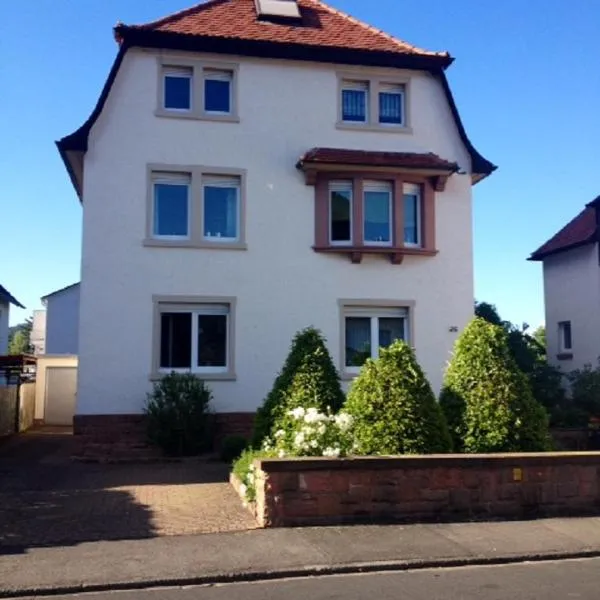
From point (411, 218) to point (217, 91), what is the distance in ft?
18.1

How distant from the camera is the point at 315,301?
17.8 meters

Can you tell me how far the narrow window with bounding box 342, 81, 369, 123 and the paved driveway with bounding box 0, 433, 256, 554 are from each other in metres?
8.96

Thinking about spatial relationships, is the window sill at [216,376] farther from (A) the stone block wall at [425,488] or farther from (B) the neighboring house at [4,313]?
(B) the neighboring house at [4,313]

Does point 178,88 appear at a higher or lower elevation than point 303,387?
higher

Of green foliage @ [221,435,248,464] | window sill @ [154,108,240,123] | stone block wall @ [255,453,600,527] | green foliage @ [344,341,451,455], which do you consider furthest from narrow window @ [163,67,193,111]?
stone block wall @ [255,453,600,527]

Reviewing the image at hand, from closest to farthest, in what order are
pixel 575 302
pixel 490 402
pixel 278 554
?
1. pixel 278 554
2. pixel 490 402
3. pixel 575 302

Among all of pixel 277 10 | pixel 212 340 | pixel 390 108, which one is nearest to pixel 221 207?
pixel 212 340

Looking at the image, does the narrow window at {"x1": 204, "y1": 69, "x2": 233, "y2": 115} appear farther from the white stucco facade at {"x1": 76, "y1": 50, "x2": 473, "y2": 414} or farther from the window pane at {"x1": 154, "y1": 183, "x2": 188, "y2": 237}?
the window pane at {"x1": 154, "y1": 183, "x2": 188, "y2": 237}

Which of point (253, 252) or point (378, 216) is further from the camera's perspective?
point (378, 216)

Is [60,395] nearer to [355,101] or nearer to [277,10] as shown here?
[355,101]

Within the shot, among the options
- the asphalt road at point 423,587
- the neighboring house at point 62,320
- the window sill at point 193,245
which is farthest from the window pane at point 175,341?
the neighboring house at point 62,320

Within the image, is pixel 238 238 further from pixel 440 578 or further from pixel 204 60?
pixel 440 578

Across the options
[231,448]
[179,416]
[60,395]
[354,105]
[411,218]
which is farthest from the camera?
[60,395]

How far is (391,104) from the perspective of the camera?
1895 centimetres
